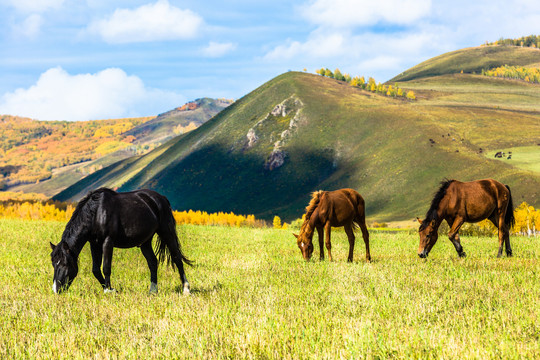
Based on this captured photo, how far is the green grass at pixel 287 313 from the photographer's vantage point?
5.85 m

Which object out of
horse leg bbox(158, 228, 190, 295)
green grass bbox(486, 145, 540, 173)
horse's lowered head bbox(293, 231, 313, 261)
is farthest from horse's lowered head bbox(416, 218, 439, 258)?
green grass bbox(486, 145, 540, 173)

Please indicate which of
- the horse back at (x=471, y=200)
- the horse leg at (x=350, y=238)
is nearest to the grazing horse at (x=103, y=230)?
the horse leg at (x=350, y=238)

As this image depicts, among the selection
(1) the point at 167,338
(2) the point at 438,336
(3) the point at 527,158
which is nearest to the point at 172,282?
(1) the point at 167,338

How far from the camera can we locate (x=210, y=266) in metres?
14.1

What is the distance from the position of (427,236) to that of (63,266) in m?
11.1

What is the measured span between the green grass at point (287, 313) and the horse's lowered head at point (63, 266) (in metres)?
0.35

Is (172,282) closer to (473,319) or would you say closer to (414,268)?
(414,268)

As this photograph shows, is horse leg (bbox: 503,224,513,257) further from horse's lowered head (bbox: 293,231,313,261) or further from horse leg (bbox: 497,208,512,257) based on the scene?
horse's lowered head (bbox: 293,231,313,261)

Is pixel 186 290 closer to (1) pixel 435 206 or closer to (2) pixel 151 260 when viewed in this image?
(2) pixel 151 260

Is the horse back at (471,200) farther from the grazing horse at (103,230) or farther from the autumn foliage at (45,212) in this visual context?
the autumn foliage at (45,212)

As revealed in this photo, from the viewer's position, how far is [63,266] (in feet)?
32.0

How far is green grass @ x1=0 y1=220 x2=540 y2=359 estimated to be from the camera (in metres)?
5.85

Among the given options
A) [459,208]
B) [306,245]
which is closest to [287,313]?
[306,245]

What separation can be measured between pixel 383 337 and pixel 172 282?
678 centimetres
